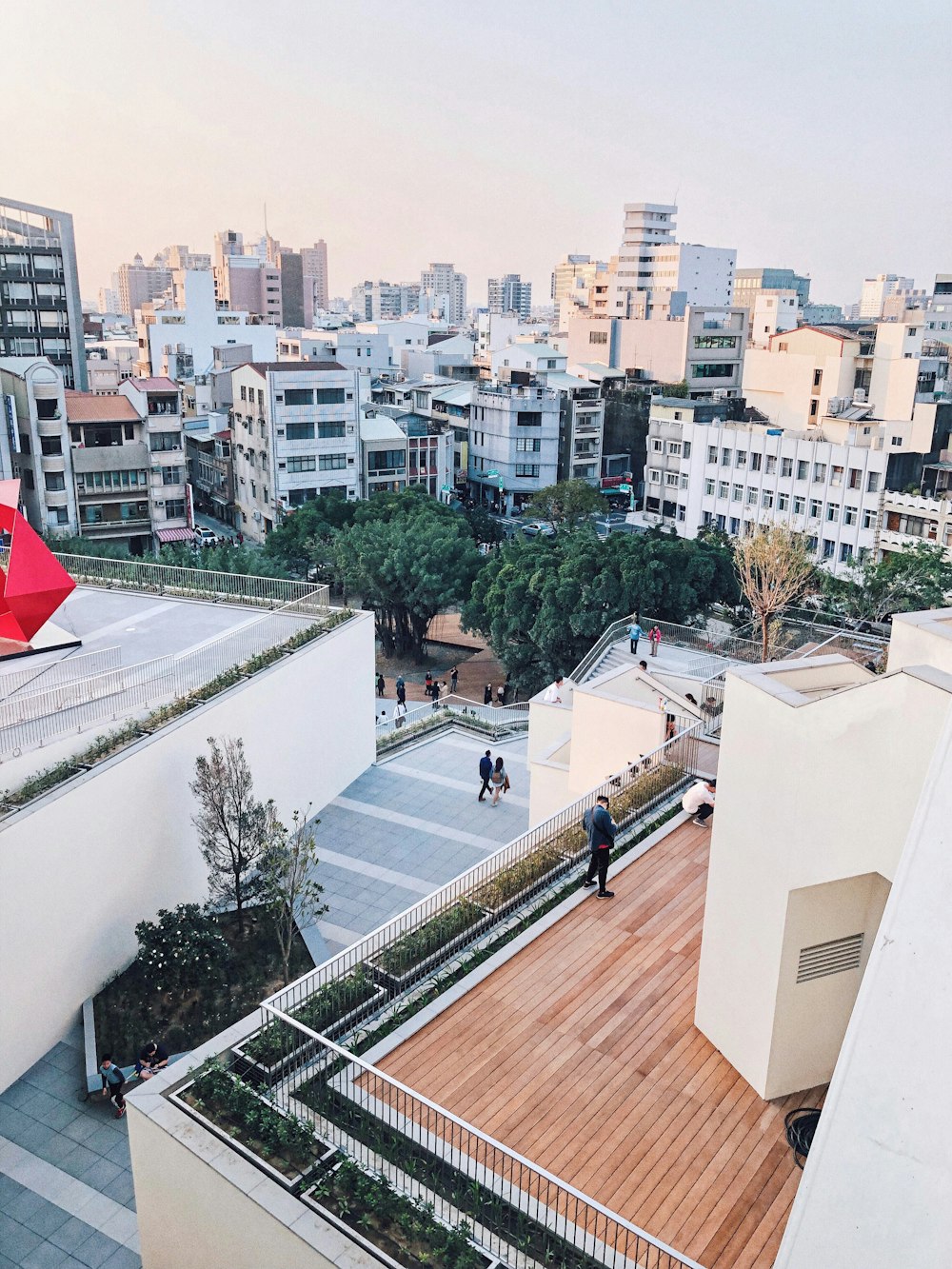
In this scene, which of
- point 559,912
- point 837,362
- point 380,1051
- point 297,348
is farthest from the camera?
point 297,348

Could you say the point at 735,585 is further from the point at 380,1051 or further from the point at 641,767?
the point at 380,1051

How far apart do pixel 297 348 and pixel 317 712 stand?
69704 millimetres

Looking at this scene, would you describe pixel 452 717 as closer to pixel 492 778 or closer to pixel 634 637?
pixel 492 778

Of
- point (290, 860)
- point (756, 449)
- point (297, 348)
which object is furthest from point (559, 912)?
point (297, 348)

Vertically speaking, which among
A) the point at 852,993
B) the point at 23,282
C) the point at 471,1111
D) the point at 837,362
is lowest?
the point at 471,1111

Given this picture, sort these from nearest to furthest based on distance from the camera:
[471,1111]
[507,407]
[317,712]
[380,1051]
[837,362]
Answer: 1. [471,1111]
2. [380,1051]
3. [317,712]
4. [837,362]
5. [507,407]

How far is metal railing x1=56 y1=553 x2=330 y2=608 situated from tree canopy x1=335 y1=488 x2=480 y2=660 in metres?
14.2

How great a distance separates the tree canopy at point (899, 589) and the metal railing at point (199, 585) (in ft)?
58.8

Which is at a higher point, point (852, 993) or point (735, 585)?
point (852, 993)

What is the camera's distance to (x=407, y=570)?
1479 inches

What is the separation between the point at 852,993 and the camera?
8570mm

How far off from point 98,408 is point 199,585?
26.6m

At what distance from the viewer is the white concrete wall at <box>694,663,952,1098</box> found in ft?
23.9

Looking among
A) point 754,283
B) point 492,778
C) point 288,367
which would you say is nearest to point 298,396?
point 288,367
